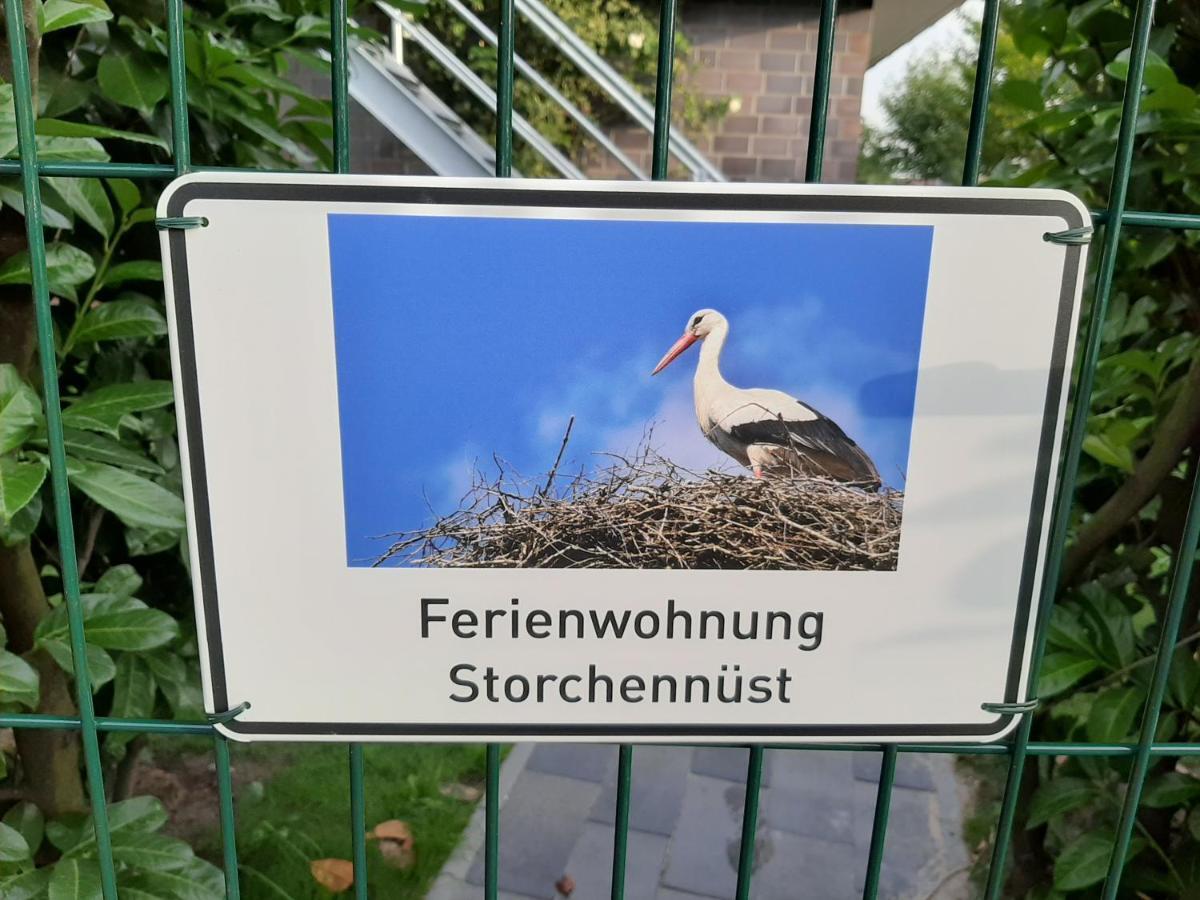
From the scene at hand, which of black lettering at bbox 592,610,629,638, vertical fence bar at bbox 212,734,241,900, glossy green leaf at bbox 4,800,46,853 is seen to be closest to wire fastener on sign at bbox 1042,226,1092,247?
black lettering at bbox 592,610,629,638

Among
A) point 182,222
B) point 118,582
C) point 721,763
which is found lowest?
point 721,763

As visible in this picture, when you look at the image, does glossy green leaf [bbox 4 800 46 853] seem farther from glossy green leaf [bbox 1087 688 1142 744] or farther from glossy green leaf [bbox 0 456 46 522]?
glossy green leaf [bbox 1087 688 1142 744]

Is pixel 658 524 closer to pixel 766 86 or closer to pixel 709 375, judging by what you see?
pixel 709 375

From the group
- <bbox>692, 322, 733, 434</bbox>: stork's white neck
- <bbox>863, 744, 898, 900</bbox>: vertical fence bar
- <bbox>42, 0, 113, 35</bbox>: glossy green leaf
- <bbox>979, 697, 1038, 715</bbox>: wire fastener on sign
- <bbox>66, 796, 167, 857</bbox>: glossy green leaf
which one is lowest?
<bbox>66, 796, 167, 857</bbox>: glossy green leaf

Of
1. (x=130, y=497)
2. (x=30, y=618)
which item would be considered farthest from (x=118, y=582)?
(x=130, y=497)

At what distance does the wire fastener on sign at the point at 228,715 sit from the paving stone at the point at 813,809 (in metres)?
1.87

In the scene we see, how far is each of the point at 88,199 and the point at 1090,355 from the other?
126cm

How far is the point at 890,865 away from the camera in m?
2.30

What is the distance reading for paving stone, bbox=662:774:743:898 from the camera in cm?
227

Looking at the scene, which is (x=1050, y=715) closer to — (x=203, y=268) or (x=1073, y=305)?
(x=1073, y=305)

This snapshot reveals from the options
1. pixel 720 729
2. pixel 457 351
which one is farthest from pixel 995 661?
pixel 457 351

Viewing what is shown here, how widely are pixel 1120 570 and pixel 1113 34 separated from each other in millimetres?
857

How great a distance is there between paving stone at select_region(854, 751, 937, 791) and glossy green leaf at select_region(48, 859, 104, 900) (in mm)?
2130

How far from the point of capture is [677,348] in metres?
0.93
